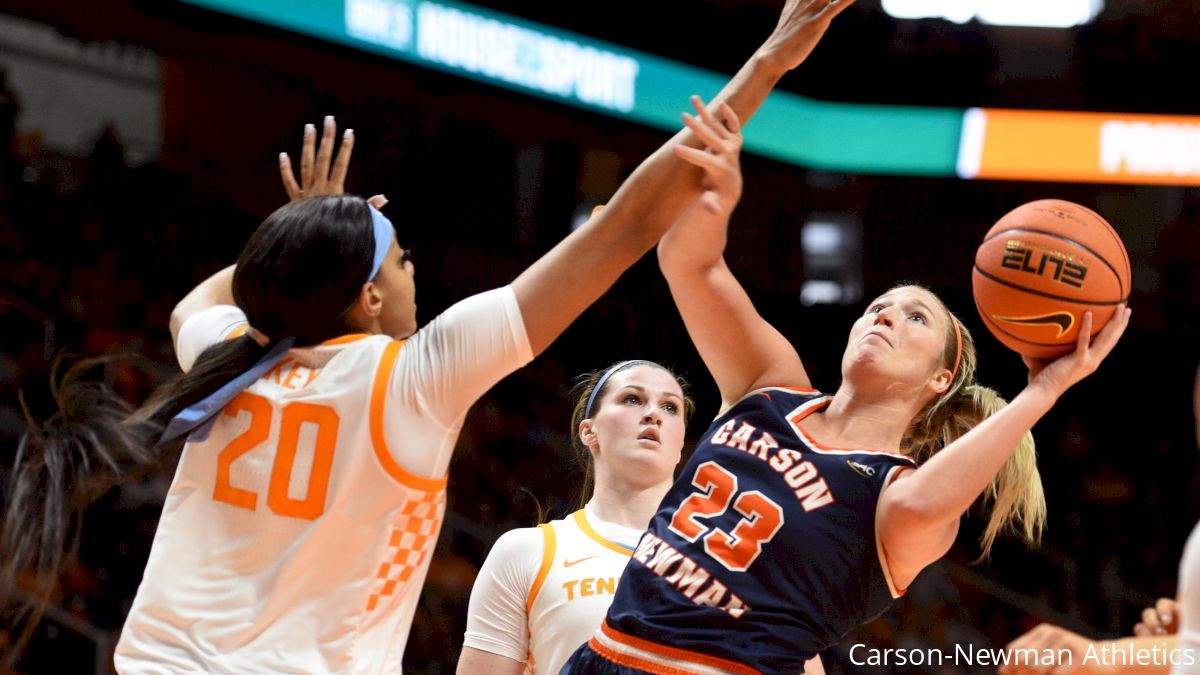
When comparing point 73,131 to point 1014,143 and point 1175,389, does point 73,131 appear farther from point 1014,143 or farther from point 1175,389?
point 1175,389

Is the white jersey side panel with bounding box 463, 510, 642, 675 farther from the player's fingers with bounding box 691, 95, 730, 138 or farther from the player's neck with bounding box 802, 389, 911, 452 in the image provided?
the player's fingers with bounding box 691, 95, 730, 138

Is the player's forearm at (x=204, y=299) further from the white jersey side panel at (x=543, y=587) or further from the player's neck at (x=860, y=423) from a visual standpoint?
the player's neck at (x=860, y=423)

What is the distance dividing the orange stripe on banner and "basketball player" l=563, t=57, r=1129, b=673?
9.76m

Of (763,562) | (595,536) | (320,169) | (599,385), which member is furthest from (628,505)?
(320,169)

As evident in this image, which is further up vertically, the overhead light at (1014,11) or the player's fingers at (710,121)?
the overhead light at (1014,11)

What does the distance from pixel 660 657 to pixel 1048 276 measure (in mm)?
1296

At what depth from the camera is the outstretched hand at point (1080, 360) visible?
3.02 metres

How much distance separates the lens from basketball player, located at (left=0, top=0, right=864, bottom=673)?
2.36 metres

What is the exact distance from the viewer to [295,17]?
9.18 metres


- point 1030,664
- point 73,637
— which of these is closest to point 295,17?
point 73,637

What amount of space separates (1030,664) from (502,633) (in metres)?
2.05

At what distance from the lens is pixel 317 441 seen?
93.7 inches

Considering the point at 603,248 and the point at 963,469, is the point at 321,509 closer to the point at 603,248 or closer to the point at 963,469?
the point at 603,248

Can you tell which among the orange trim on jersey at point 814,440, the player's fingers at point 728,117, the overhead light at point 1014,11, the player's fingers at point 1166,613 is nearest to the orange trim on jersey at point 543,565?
the orange trim on jersey at point 814,440
